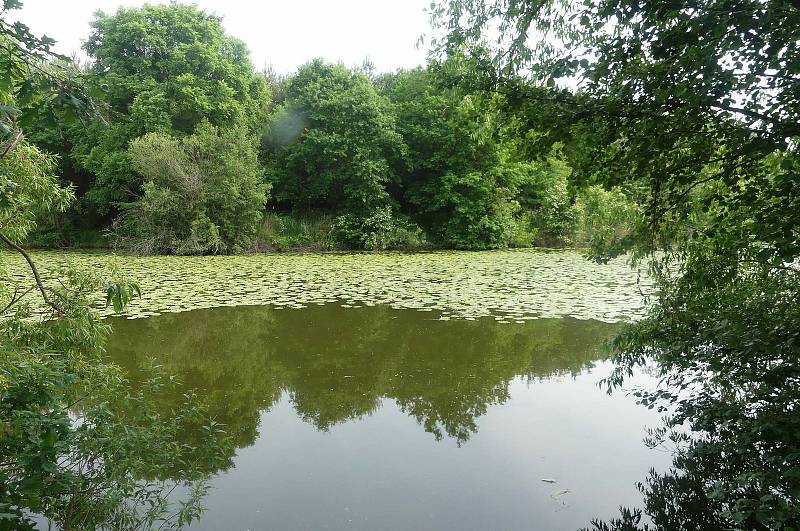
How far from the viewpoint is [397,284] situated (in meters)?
10.8

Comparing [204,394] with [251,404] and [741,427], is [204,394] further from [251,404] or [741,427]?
[741,427]

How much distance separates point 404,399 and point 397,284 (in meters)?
5.97

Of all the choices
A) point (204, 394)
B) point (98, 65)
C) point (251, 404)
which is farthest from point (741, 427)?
point (98, 65)

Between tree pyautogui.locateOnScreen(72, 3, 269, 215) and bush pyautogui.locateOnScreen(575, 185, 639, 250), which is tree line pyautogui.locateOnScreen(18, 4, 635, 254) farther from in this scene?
bush pyautogui.locateOnScreen(575, 185, 639, 250)

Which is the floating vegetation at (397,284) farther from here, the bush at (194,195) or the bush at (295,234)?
the bush at (295,234)

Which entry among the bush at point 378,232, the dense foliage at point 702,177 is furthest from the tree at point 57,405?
the bush at point 378,232

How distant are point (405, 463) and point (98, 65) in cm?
2166

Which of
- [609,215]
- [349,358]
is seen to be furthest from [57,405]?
[349,358]

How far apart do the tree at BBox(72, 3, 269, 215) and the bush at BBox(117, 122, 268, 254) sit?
130cm

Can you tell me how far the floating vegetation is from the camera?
27.5 feet

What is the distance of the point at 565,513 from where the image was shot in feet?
10.1

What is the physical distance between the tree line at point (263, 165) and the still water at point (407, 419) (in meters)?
9.72

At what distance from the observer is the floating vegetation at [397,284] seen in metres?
8.38

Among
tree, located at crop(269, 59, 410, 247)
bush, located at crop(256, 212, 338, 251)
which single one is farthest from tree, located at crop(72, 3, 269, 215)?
bush, located at crop(256, 212, 338, 251)
